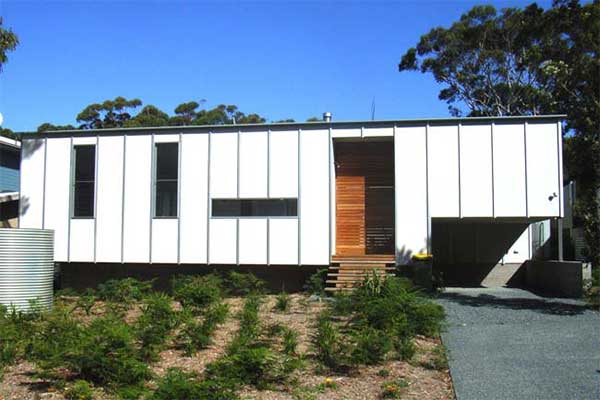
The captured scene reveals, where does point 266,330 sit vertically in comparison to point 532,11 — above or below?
below

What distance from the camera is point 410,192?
1427 cm

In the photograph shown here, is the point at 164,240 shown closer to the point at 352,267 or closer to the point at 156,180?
the point at 156,180

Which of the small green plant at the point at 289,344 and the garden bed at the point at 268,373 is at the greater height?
the small green plant at the point at 289,344

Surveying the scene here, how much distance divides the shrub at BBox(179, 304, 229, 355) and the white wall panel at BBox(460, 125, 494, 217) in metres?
7.71

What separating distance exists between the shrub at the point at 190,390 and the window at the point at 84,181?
1063 cm

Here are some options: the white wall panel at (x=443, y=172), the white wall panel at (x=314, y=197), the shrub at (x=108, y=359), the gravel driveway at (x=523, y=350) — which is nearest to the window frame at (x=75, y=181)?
the white wall panel at (x=314, y=197)

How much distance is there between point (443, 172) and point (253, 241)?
4.75 meters

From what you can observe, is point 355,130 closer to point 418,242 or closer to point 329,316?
point 418,242

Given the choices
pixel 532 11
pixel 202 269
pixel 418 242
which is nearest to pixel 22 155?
pixel 202 269

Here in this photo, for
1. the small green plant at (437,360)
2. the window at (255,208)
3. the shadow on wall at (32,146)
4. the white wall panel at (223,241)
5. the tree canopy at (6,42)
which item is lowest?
the small green plant at (437,360)

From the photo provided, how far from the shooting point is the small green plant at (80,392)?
5809 millimetres

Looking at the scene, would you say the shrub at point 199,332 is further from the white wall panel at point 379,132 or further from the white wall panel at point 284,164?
the white wall panel at point 379,132

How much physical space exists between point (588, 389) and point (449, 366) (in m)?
1.45

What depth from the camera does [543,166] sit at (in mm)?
13867
